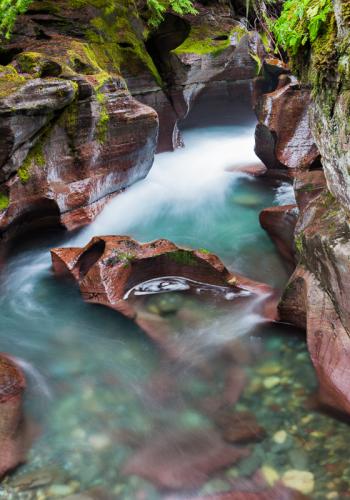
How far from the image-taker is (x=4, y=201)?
244 inches

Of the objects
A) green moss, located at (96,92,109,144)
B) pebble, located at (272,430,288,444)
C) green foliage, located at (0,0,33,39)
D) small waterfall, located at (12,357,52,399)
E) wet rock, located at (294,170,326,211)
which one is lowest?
small waterfall, located at (12,357,52,399)

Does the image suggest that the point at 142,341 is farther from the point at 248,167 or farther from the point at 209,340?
the point at 248,167

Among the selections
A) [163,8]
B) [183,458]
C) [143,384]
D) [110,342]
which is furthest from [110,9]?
[183,458]

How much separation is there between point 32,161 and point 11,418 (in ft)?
13.2

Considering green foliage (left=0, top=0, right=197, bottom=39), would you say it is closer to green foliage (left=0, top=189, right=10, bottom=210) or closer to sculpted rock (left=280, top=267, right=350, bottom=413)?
green foliage (left=0, top=189, right=10, bottom=210)

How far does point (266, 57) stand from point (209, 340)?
30.0ft

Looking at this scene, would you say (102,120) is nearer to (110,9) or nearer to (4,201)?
(4,201)

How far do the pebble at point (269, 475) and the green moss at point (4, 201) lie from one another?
481 cm

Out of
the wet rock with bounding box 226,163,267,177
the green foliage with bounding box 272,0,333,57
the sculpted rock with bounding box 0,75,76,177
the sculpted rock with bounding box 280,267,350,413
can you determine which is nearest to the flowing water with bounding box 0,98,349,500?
the sculpted rock with bounding box 280,267,350,413

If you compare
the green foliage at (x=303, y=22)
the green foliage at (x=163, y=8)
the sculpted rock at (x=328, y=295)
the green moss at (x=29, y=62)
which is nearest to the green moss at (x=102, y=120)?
the green moss at (x=29, y=62)

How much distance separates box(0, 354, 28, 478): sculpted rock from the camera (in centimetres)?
343

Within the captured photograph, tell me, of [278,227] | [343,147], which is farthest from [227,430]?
[278,227]

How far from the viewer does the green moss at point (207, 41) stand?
979cm

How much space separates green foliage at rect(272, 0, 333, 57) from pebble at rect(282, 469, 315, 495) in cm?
358
